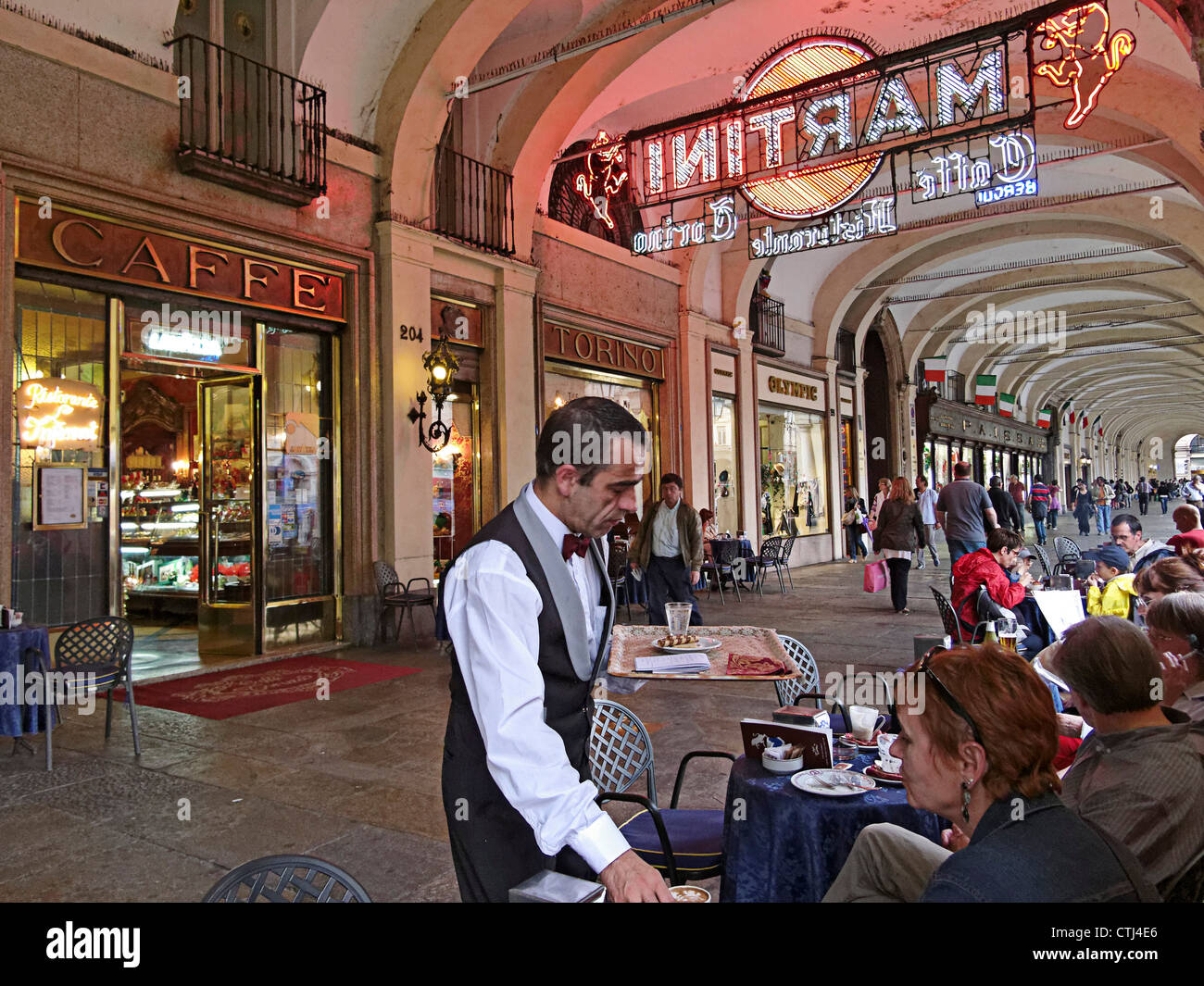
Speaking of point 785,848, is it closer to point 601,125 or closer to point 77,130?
point 77,130

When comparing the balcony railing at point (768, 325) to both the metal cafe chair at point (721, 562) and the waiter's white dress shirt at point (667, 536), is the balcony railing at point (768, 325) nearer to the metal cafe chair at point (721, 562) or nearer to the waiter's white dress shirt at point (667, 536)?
the metal cafe chair at point (721, 562)

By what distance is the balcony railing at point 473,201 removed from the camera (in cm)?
965

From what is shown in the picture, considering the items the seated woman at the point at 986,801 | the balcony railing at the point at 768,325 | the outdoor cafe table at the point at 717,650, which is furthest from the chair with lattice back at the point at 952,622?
the balcony railing at the point at 768,325

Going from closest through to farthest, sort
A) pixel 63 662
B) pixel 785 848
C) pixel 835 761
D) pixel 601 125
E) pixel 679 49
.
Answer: pixel 785 848 → pixel 835 761 → pixel 63 662 → pixel 679 49 → pixel 601 125

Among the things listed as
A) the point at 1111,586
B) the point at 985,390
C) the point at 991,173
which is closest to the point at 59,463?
the point at 1111,586

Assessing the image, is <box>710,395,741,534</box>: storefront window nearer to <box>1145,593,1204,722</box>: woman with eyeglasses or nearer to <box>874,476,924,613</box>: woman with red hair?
<box>874,476,924,613</box>: woman with red hair

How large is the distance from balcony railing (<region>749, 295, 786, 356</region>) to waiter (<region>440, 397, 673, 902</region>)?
1423 centimetres

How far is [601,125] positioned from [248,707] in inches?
383

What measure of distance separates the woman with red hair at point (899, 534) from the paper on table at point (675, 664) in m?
7.46

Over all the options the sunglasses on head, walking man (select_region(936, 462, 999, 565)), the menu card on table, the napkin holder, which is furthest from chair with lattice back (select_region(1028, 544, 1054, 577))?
the napkin holder

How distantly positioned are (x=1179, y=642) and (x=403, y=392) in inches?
284

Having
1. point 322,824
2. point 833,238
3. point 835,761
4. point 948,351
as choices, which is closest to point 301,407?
point 322,824

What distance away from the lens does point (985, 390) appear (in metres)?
26.9
